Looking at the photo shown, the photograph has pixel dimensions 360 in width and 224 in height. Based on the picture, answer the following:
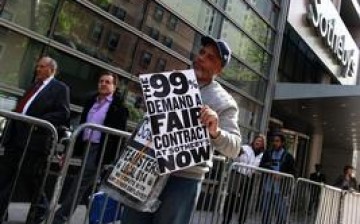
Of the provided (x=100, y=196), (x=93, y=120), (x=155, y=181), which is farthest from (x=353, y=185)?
(x=155, y=181)

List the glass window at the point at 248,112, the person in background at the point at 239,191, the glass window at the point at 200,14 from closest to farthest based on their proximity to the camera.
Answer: the person in background at the point at 239,191, the glass window at the point at 200,14, the glass window at the point at 248,112

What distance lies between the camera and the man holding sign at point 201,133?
3.01 meters

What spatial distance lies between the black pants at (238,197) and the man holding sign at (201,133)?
3.37 meters

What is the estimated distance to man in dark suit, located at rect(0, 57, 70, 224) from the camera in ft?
13.9

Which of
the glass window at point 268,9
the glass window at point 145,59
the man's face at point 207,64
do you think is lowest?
the man's face at point 207,64

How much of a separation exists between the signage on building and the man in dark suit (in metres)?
15.0

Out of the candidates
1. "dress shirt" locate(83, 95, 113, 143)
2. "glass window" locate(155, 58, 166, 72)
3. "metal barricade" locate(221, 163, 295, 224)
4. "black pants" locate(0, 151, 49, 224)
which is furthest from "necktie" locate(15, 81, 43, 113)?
"glass window" locate(155, 58, 166, 72)

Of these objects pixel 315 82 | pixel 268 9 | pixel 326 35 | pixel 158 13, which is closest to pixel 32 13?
pixel 158 13

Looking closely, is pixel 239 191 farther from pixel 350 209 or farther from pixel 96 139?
pixel 350 209

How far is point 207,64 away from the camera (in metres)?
3.17

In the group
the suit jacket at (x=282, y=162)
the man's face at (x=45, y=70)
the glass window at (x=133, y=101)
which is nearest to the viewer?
the man's face at (x=45, y=70)

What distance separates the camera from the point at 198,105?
3062 mm

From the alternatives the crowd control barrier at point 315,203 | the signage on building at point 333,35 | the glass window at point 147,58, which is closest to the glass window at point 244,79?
the glass window at point 147,58

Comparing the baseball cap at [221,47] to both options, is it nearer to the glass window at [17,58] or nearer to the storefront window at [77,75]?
the glass window at [17,58]
